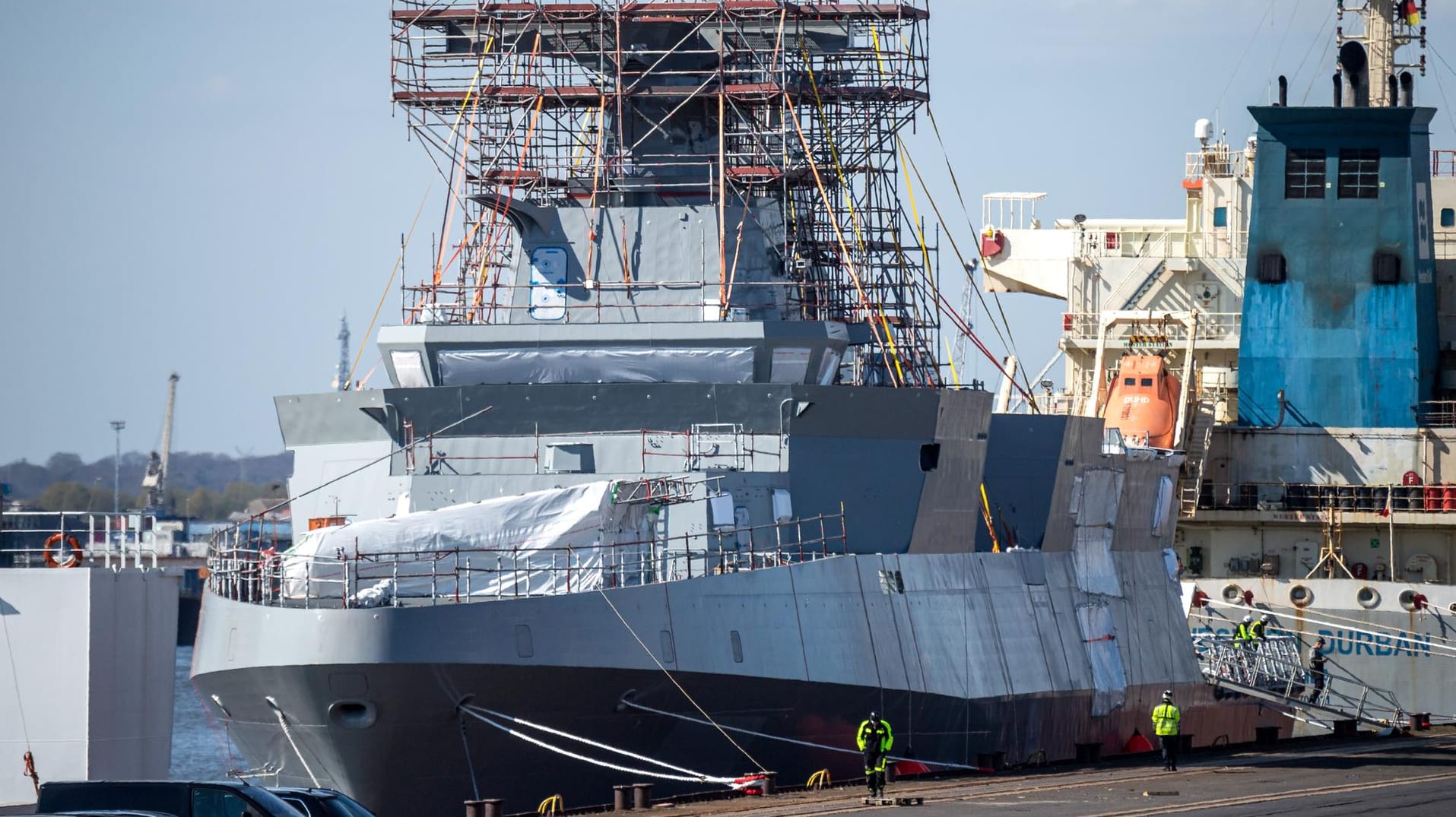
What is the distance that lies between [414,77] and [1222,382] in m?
21.8

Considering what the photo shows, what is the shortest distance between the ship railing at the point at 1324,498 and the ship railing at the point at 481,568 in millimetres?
21395

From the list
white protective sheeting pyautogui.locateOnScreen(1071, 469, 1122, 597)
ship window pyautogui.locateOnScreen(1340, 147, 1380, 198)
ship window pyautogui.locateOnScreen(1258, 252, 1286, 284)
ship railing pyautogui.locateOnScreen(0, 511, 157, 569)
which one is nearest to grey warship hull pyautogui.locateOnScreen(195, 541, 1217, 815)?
ship railing pyautogui.locateOnScreen(0, 511, 157, 569)

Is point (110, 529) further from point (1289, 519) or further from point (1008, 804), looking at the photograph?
point (1289, 519)

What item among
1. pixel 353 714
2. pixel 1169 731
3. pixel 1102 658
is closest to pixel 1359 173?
pixel 1102 658

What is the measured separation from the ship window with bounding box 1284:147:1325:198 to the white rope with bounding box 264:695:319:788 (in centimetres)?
2871

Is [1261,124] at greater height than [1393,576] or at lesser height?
greater

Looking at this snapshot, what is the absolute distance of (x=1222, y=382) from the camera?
46.5 metres

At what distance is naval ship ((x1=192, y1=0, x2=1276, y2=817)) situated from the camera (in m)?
21.4

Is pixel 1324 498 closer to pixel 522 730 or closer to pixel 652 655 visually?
pixel 652 655

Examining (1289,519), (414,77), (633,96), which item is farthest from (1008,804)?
(1289,519)

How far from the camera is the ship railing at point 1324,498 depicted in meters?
42.2

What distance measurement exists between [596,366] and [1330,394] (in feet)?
75.0

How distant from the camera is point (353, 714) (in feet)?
69.0

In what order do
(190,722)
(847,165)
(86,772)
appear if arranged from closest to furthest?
(86,772), (847,165), (190,722)
